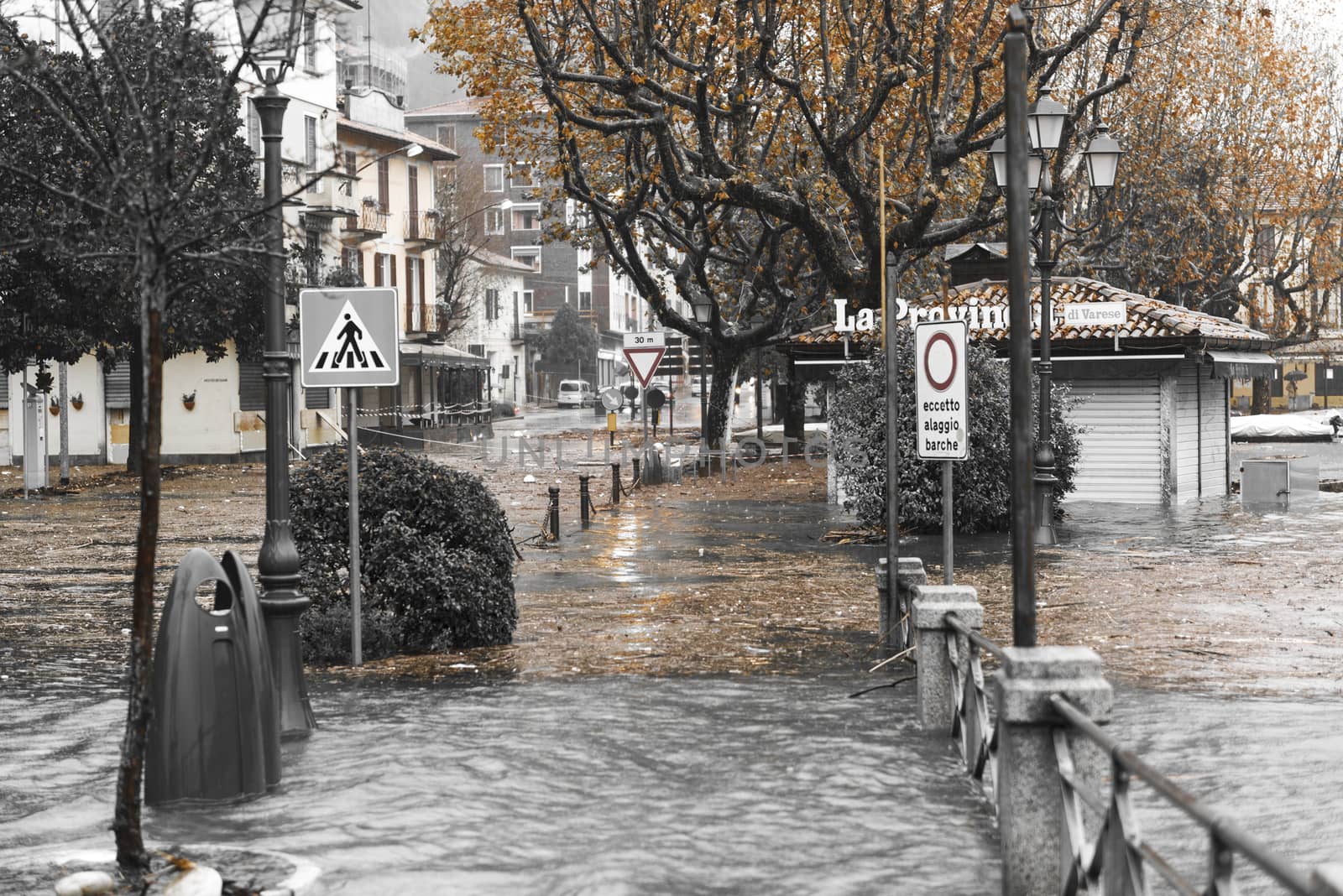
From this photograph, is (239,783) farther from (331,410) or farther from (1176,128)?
(331,410)

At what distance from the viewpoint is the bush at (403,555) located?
12.5 meters

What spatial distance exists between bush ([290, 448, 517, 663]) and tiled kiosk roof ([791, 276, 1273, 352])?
43.0 ft

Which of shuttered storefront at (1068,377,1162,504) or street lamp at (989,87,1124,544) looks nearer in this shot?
street lamp at (989,87,1124,544)

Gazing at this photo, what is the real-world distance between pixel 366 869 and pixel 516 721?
126 inches

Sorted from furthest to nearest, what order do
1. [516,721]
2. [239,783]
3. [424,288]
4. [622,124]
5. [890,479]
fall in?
[424,288] → [622,124] → [890,479] → [516,721] → [239,783]

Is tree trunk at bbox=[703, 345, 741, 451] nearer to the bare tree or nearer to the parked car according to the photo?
the bare tree

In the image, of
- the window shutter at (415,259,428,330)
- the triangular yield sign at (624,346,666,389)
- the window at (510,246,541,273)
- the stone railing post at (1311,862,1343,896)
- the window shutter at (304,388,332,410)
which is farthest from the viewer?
the window at (510,246,541,273)

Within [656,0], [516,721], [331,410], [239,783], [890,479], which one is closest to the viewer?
[239,783]

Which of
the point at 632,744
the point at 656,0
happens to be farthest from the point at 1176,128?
the point at 632,744

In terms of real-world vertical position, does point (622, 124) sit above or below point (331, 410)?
above

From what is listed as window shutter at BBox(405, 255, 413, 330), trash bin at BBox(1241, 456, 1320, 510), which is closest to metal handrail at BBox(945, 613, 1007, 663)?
trash bin at BBox(1241, 456, 1320, 510)

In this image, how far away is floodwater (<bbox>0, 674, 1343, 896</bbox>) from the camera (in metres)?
6.84

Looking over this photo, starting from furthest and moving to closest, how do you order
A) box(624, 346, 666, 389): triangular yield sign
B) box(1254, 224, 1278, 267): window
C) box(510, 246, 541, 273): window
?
box(510, 246, 541, 273): window, box(1254, 224, 1278, 267): window, box(624, 346, 666, 389): triangular yield sign

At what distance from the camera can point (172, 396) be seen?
46969 mm
